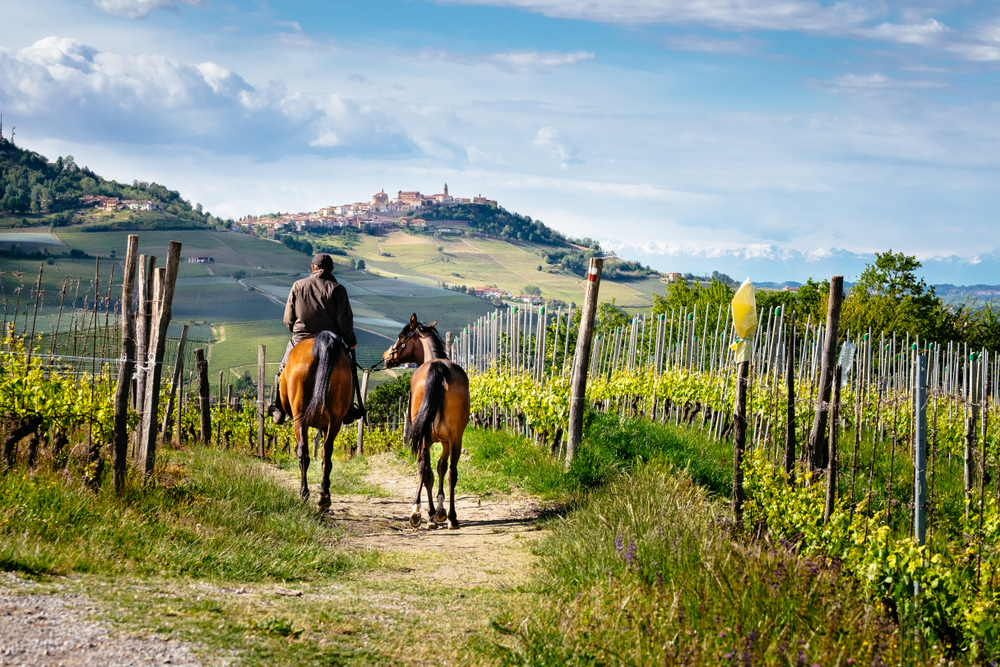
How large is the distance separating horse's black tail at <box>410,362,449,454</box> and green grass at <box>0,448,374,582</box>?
1.22 metres

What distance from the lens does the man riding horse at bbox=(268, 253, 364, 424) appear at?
922 cm

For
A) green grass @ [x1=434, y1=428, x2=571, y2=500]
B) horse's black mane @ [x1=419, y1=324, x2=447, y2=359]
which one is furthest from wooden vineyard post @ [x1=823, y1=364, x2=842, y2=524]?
horse's black mane @ [x1=419, y1=324, x2=447, y2=359]

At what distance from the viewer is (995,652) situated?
4.64m

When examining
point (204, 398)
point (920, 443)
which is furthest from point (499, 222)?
point (920, 443)

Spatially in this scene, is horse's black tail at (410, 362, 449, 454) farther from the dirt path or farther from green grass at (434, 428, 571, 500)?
green grass at (434, 428, 571, 500)

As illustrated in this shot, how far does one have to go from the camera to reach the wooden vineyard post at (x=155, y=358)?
25.0ft

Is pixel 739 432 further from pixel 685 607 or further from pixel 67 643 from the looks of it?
pixel 67 643

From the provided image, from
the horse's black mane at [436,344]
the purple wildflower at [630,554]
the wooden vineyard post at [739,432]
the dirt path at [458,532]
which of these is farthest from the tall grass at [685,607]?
the horse's black mane at [436,344]

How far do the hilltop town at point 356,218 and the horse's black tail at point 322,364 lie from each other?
5621 inches

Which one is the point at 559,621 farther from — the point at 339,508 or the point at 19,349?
the point at 19,349

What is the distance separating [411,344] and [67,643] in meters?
5.61

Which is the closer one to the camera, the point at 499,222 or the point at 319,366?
the point at 319,366

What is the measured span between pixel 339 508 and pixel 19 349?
11.9 ft

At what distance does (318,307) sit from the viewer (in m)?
9.25
